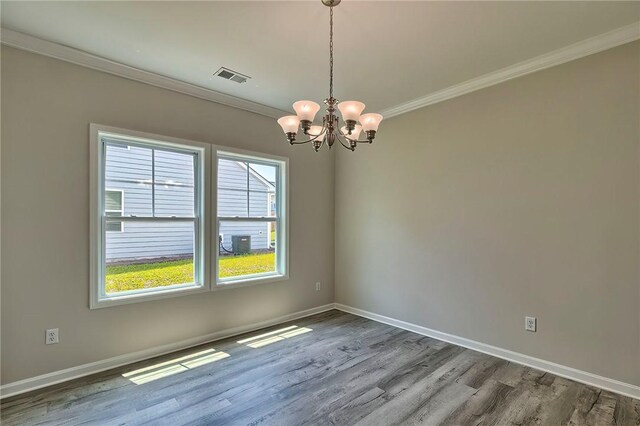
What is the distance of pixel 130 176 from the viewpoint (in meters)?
3.05

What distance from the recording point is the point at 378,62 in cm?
285

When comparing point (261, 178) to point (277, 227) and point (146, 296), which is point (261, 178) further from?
point (146, 296)

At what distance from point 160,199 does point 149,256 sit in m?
0.59

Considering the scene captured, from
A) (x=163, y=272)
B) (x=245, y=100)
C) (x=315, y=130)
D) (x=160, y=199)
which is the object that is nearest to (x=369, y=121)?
(x=315, y=130)

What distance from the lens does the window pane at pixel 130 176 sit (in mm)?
2941

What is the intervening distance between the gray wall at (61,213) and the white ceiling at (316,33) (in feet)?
1.05

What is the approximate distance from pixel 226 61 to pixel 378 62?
1376 mm

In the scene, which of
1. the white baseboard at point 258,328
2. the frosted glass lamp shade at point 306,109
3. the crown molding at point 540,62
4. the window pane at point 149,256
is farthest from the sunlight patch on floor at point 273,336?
the crown molding at point 540,62

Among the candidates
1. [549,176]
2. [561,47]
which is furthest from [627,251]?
[561,47]

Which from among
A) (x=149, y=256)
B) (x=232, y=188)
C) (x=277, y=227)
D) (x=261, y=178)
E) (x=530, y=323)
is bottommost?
(x=530, y=323)

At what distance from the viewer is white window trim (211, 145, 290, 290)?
11.6ft

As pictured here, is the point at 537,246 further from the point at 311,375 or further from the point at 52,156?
the point at 52,156

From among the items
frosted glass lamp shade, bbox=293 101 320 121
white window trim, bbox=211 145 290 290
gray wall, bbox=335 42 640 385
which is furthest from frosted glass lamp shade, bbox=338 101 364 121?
white window trim, bbox=211 145 290 290

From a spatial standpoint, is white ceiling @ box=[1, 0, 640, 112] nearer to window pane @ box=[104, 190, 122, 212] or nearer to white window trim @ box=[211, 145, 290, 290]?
white window trim @ box=[211, 145, 290, 290]
